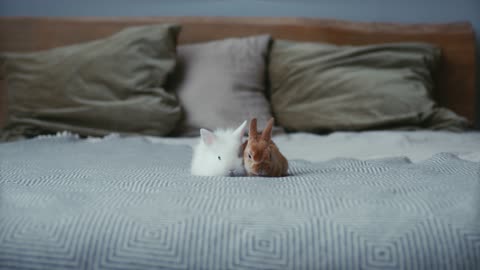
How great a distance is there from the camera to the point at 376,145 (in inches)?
59.3

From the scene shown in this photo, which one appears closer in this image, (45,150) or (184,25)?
(45,150)

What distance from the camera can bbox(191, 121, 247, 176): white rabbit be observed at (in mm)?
1031

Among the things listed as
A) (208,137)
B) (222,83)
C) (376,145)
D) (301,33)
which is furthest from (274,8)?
(208,137)

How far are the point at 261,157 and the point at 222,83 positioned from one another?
97 centimetres

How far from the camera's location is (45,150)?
4.64 ft

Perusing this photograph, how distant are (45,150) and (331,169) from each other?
0.84 meters

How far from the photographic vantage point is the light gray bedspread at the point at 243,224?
0.63 metres

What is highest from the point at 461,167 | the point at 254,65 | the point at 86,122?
the point at 461,167

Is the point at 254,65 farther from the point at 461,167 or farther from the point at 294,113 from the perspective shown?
the point at 461,167

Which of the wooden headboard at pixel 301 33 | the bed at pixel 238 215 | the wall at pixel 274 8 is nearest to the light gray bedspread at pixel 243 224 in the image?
the bed at pixel 238 215

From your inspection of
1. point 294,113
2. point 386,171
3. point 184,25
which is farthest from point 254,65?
point 386,171

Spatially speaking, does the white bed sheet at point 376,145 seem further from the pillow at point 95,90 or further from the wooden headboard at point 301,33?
the wooden headboard at point 301,33

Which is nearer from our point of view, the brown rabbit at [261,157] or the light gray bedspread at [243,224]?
the light gray bedspread at [243,224]

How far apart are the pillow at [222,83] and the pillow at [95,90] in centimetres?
8
